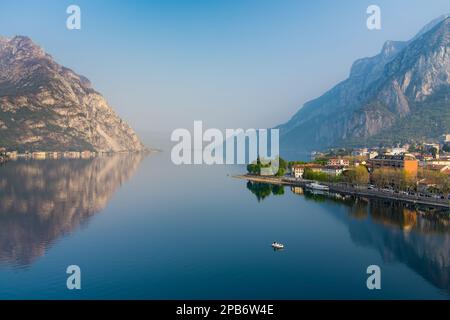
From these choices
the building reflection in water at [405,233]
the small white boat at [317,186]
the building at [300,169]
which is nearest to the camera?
the building reflection in water at [405,233]

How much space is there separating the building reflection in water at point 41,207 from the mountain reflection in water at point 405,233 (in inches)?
1309

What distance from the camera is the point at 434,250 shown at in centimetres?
4334

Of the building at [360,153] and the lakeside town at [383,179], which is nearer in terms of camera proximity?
the lakeside town at [383,179]

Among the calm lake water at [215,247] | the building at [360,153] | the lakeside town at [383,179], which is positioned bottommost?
the calm lake water at [215,247]

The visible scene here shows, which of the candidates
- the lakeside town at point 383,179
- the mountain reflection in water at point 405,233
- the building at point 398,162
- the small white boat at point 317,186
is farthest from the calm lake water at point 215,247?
the building at point 398,162

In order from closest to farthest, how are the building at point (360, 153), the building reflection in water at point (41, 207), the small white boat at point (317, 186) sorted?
1. the building reflection in water at point (41, 207)
2. the small white boat at point (317, 186)
3. the building at point (360, 153)

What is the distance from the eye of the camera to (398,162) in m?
99.1

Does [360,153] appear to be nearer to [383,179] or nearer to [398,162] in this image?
[398,162]

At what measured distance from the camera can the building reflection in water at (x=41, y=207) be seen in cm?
4381

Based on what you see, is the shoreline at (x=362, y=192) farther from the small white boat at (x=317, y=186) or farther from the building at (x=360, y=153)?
the building at (x=360, y=153)

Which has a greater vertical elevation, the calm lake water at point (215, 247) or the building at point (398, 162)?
the building at point (398, 162)

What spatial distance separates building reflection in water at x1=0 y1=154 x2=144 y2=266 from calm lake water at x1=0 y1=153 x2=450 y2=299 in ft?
0.59

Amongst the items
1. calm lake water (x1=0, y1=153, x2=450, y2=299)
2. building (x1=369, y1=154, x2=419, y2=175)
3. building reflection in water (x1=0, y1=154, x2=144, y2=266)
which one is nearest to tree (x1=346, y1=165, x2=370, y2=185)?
building (x1=369, y1=154, x2=419, y2=175)
